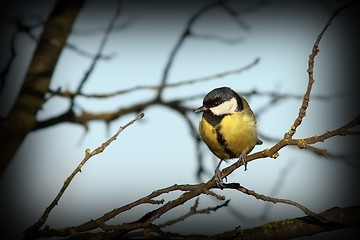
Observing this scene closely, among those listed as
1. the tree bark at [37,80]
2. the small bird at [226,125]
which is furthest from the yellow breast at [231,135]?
the tree bark at [37,80]

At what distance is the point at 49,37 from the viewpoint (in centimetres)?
372

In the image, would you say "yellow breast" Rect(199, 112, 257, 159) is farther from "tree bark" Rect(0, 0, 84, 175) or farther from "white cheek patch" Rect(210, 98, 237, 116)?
"tree bark" Rect(0, 0, 84, 175)

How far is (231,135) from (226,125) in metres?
0.06

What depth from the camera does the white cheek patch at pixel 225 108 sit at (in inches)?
103

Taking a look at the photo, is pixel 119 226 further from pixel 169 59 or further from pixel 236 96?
pixel 169 59

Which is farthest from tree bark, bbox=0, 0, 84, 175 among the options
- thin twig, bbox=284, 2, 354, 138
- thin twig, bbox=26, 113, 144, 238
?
thin twig, bbox=284, 2, 354, 138

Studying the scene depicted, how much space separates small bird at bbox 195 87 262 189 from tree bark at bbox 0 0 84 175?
1457 millimetres

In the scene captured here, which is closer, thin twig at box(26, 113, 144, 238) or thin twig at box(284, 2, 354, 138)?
thin twig at box(284, 2, 354, 138)

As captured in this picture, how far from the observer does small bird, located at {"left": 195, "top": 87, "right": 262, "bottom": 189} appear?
8.32ft

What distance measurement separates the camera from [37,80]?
3.56 m

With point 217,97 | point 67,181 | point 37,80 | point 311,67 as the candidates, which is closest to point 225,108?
point 217,97

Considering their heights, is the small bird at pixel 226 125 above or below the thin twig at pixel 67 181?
above

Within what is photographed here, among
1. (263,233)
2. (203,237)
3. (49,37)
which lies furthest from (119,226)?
(49,37)

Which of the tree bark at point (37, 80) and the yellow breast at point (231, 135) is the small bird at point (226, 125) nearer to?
the yellow breast at point (231, 135)
